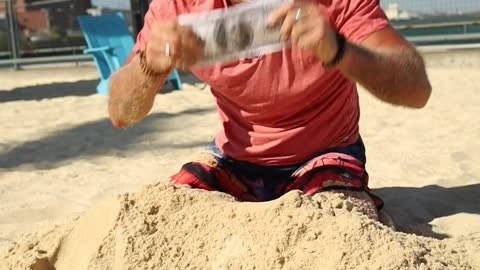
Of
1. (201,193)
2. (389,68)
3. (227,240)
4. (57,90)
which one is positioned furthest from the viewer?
(57,90)

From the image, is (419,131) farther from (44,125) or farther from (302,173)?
(44,125)

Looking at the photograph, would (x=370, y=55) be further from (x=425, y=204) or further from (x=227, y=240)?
(x=425, y=204)

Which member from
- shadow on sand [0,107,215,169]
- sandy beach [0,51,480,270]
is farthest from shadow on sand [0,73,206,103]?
shadow on sand [0,107,215,169]

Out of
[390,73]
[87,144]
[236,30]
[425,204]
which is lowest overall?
[87,144]

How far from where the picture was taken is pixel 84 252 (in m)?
1.83

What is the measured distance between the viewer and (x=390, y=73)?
1.79 m

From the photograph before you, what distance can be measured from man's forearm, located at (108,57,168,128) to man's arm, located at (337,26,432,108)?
1.74 feet

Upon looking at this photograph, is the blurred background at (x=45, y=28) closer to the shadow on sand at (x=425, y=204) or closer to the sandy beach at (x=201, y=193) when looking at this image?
the sandy beach at (x=201, y=193)

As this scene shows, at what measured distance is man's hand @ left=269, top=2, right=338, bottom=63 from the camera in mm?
1577

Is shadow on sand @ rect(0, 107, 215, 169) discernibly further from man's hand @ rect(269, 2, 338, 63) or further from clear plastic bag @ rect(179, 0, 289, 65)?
man's hand @ rect(269, 2, 338, 63)

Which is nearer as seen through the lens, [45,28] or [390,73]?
[390,73]

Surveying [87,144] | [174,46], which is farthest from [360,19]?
[87,144]

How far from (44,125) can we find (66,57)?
21.4 ft

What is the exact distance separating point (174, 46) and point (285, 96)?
0.52 meters
